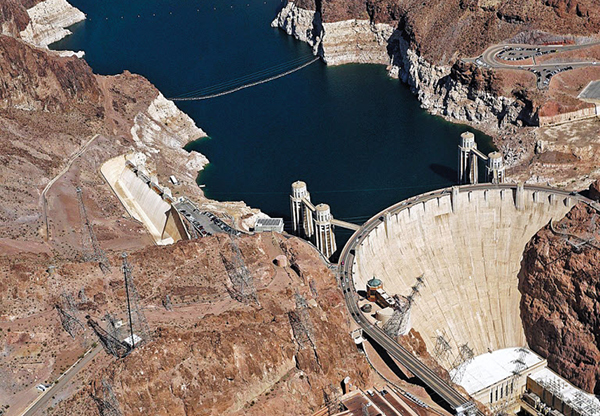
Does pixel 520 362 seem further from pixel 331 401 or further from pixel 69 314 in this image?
pixel 69 314

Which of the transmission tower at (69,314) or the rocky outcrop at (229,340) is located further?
the transmission tower at (69,314)

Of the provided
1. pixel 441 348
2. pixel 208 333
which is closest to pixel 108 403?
pixel 208 333

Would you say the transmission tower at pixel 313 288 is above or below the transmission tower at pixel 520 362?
above

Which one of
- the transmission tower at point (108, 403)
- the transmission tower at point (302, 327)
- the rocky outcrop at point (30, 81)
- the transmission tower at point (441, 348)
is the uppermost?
the rocky outcrop at point (30, 81)

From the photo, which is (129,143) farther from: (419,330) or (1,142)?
(419,330)

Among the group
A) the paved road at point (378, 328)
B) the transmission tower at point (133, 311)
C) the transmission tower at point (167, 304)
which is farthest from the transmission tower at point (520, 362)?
the transmission tower at point (133, 311)

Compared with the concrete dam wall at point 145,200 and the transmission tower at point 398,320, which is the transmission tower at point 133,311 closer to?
the transmission tower at point 398,320
